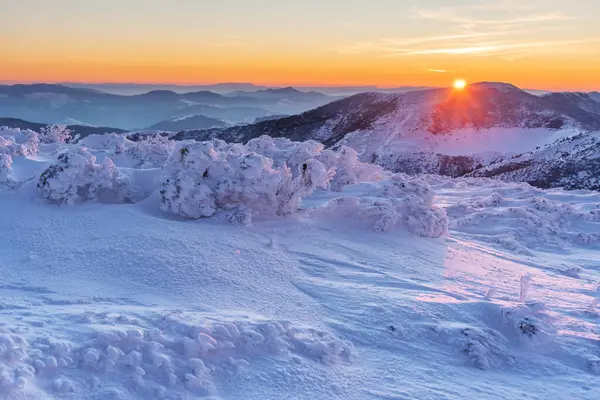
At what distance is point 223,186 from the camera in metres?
9.73

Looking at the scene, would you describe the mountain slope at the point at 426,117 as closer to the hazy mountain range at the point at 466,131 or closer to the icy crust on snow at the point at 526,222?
the hazy mountain range at the point at 466,131

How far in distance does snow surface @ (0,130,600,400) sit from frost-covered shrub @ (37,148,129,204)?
81 millimetres

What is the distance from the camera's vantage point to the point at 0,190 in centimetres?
981

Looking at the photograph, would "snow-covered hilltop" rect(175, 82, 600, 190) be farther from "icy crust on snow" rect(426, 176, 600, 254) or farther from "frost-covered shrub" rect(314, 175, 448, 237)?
"frost-covered shrub" rect(314, 175, 448, 237)

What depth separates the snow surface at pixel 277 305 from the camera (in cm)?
417

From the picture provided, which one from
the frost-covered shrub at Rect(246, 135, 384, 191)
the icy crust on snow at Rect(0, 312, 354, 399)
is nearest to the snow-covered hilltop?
the frost-covered shrub at Rect(246, 135, 384, 191)

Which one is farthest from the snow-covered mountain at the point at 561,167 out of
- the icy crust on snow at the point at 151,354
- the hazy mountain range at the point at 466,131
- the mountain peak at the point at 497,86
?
the mountain peak at the point at 497,86

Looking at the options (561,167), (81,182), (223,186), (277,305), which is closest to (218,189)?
(223,186)

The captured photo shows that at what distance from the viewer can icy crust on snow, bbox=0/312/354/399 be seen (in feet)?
12.3

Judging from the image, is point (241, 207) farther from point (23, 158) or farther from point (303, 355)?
point (23, 158)

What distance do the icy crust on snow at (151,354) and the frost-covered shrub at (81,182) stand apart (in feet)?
16.6

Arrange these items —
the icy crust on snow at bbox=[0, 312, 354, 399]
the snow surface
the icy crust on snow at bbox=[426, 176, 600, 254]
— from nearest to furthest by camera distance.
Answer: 1. the icy crust on snow at bbox=[0, 312, 354, 399]
2. the snow surface
3. the icy crust on snow at bbox=[426, 176, 600, 254]

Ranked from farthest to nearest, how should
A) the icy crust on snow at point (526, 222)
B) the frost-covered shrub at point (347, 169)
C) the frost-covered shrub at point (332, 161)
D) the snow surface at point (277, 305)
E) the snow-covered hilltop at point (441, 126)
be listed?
the snow-covered hilltop at point (441, 126), the frost-covered shrub at point (347, 169), the frost-covered shrub at point (332, 161), the icy crust on snow at point (526, 222), the snow surface at point (277, 305)

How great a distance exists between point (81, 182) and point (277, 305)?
5669mm
